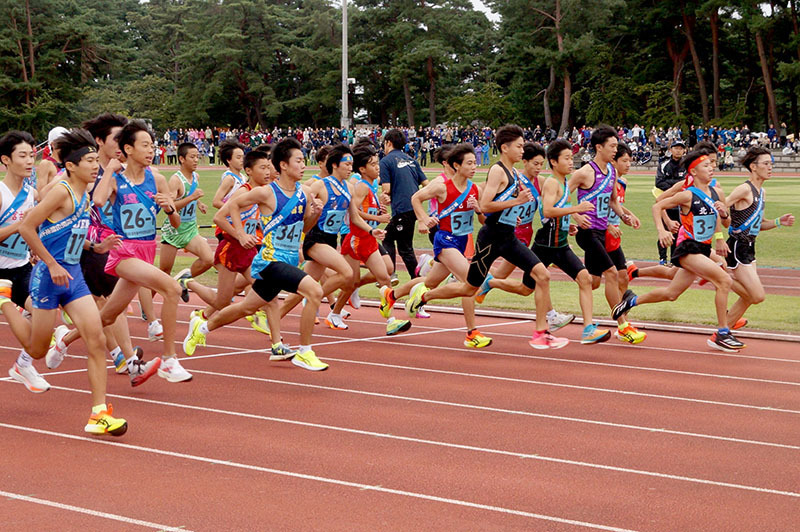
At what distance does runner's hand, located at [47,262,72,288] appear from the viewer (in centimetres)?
677

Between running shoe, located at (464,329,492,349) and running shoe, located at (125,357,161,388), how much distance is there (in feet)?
11.3

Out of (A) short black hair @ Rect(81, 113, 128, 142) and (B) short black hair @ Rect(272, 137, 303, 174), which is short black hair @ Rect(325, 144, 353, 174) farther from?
(A) short black hair @ Rect(81, 113, 128, 142)

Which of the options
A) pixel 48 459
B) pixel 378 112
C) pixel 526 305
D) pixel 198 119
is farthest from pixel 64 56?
pixel 48 459

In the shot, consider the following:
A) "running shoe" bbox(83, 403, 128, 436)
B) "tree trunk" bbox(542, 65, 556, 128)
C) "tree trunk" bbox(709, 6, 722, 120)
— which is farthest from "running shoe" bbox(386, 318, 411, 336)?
Result: "tree trunk" bbox(542, 65, 556, 128)

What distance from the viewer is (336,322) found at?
11.6m

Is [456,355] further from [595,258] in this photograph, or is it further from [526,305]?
[526,305]

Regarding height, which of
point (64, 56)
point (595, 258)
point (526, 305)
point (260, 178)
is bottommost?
point (526, 305)

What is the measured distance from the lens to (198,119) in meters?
79.2

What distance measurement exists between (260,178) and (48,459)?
3570 mm

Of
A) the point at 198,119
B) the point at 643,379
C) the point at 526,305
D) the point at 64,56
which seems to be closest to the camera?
the point at 643,379

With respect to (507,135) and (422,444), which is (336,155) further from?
(422,444)

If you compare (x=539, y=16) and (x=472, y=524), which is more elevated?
(x=539, y=16)

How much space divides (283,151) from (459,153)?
76.5 inches

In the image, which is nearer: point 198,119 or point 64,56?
point 64,56
